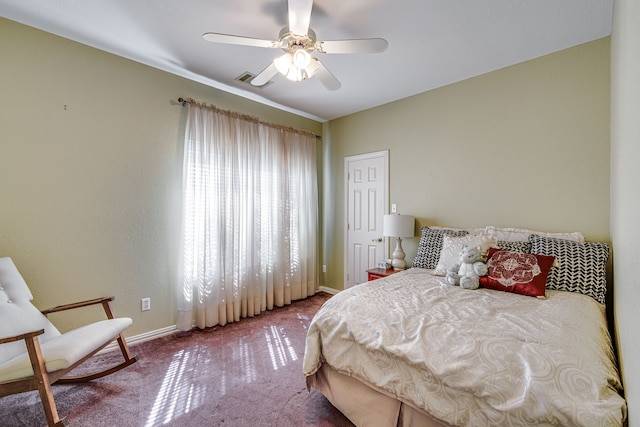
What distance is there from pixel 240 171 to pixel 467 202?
2572mm

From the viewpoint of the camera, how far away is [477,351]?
1.19m

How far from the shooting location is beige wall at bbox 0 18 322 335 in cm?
211

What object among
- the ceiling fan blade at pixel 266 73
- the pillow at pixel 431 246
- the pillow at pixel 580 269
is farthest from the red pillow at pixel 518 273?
the ceiling fan blade at pixel 266 73

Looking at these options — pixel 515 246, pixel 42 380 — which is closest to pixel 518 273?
pixel 515 246

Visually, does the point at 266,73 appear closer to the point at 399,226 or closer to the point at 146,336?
the point at 399,226

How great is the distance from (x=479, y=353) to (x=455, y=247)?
1516mm

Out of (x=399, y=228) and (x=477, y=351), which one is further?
(x=399, y=228)

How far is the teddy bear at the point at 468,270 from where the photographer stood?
6.92ft

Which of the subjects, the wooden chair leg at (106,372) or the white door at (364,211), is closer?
the wooden chair leg at (106,372)

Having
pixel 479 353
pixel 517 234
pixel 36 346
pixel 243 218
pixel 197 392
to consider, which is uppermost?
pixel 243 218

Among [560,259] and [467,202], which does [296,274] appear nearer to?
[467,202]

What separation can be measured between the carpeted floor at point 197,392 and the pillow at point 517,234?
206cm

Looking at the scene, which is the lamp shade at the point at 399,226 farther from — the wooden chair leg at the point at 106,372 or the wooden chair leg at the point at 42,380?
the wooden chair leg at the point at 42,380

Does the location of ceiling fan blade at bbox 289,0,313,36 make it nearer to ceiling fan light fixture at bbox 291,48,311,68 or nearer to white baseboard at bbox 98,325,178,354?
ceiling fan light fixture at bbox 291,48,311,68
